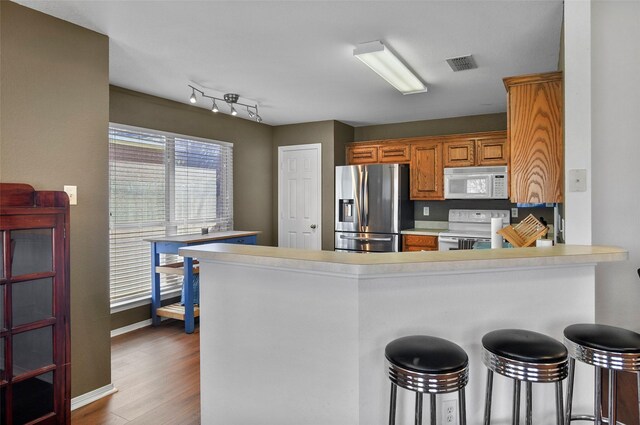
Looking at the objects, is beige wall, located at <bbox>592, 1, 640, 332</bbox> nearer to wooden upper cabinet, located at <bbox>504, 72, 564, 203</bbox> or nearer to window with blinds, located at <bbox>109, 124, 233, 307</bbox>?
wooden upper cabinet, located at <bbox>504, 72, 564, 203</bbox>

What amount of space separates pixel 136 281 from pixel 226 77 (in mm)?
2327

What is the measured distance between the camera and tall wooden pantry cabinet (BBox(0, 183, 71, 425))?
2000mm

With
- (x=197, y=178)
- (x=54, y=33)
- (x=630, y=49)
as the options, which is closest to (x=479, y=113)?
(x=630, y=49)

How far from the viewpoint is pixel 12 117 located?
87.0 inches

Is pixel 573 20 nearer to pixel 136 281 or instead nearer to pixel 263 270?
pixel 263 270

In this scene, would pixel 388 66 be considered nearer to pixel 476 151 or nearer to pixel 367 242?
pixel 476 151

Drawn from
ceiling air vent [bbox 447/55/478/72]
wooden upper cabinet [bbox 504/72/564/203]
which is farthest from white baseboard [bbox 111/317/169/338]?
ceiling air vent [bbox 447/55/478/72]

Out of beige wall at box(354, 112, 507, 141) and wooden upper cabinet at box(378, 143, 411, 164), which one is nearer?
beige wall at box(354, 112, 507, 141)

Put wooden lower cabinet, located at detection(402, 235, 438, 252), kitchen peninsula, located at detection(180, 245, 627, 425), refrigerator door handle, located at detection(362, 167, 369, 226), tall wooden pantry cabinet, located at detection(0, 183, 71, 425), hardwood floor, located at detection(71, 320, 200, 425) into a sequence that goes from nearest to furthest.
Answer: kitchen peninsula, located at detection(180, 245, 627, 425) → tall wooden pantry cabinet, located at detection(0, 183, 71, 425) → hardwood floor, located at detection(71, 320, 200, 425) → wooden lower cabinet, located at detection(402, 235, 438, 252) → refrigerator door handle, located at detection(362, 167, 369, 226)

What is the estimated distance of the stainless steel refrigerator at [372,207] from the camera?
5047 millimetres

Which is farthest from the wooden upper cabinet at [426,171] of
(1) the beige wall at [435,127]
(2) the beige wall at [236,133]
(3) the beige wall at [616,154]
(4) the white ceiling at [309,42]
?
(3) the beige wall at [616,154]

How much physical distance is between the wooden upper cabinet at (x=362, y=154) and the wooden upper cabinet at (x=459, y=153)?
0.96m

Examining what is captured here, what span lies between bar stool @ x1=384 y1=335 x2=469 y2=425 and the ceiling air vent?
8.02 feet

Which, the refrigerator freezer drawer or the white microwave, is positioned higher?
the white microwave
